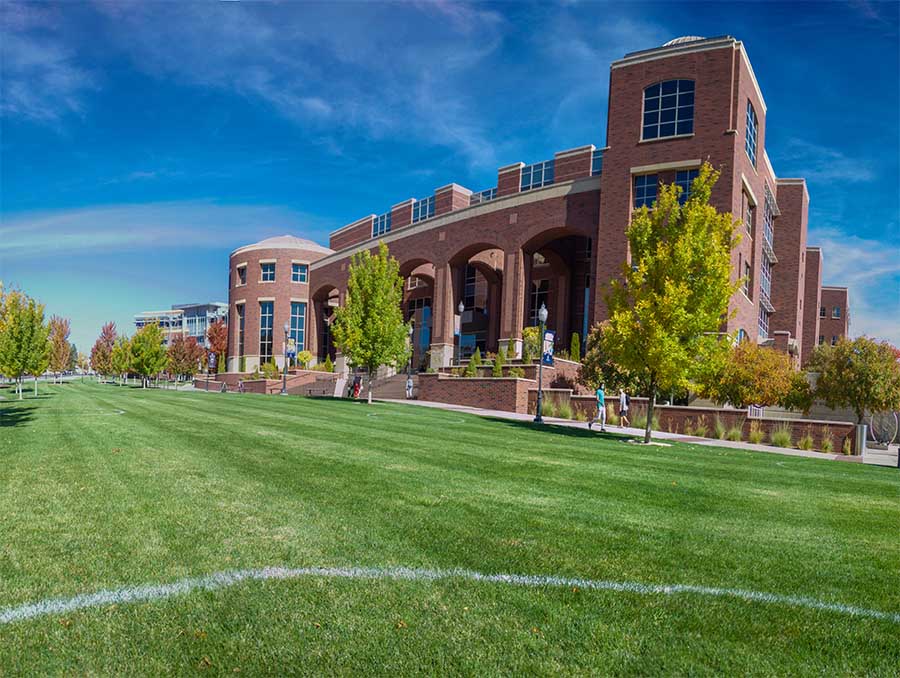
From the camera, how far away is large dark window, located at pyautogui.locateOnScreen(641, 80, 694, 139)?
33.1m

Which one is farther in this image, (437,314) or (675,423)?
(437,314)

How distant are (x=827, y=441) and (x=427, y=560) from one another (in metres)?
21.1

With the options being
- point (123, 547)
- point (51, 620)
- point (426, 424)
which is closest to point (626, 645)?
point (51, 620)

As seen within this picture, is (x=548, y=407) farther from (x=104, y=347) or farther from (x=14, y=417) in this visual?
(x=104, y=347)

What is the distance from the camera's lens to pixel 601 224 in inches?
1363

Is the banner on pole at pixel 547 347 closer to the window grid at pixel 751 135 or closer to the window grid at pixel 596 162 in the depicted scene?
the window grid at pixel 596 162

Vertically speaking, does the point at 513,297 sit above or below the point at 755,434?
above

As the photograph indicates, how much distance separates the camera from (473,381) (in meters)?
31.7

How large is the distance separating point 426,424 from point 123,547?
13.6 metres

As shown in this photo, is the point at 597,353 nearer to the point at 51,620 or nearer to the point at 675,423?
the point at 675,423

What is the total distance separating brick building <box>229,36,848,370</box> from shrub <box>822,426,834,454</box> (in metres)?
9.22

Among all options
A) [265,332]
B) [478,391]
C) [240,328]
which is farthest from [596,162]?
[240,328]

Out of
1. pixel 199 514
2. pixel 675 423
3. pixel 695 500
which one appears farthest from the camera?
pixel 675 423

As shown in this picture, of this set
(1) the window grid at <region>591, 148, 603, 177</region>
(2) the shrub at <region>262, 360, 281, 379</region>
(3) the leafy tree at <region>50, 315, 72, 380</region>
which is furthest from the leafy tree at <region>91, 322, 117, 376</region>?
(1) the window grid at <region>591, 148, 603, 177</region>
